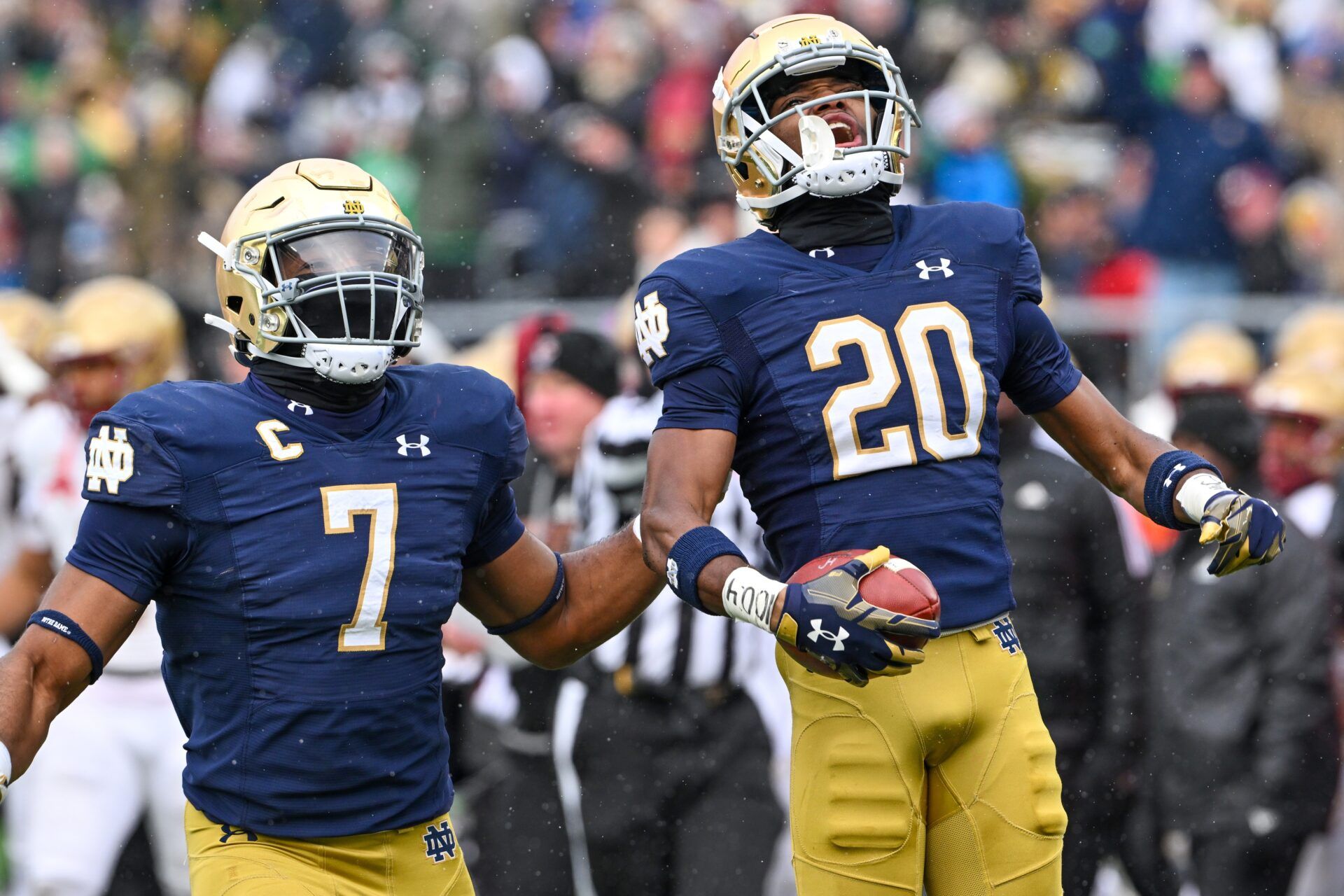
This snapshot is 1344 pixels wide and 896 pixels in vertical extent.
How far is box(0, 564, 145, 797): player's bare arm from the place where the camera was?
3.30m

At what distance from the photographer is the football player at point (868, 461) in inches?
137

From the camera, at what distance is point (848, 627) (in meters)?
3.09

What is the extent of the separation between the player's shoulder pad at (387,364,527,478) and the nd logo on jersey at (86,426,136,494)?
54cm

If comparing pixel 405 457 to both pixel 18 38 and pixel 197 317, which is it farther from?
pixel 18 38

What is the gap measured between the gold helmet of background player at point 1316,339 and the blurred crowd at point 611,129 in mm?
1962

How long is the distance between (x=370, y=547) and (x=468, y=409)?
1.25 feet

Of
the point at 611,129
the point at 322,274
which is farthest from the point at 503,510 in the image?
the point at 611,129

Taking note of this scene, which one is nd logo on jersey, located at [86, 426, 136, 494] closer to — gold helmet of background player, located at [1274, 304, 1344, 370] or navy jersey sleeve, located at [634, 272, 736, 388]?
navy jersey sleeve, located at [634, 272, 736, 388]

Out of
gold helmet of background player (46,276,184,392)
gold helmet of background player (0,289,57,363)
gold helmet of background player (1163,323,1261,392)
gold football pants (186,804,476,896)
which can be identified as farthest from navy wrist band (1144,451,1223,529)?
gold helmet of background player (0,289,57,363)

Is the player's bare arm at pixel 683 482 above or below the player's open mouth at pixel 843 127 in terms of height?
below

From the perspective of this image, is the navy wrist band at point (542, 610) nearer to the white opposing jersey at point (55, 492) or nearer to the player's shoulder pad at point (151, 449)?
the player's shoulder pad at point (151, 449)

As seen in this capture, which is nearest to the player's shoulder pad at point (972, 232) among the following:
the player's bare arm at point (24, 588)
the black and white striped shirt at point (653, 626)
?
the black and white striped shirt at point (653, 626)

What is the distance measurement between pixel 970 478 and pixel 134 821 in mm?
3683

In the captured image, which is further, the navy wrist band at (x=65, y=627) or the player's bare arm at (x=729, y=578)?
the navy wrist band at (x=65, y=627)
